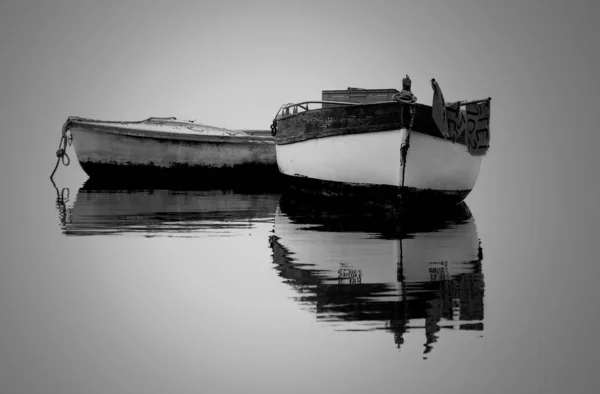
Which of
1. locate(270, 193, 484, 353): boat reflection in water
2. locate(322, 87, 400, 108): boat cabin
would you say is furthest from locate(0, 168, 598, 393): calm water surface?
locate(322, 87, 400, 108): boat cabin

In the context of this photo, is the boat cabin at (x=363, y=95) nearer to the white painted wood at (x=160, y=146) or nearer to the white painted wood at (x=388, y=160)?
the white painted wood at (x=388, y=160)

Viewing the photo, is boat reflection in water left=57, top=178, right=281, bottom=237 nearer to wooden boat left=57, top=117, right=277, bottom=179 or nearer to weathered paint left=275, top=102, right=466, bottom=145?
wooden boat left=57, top=117, right=277, bottom=179

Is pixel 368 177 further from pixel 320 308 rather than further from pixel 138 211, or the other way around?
pixel 320 308

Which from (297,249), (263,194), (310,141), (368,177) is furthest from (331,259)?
(263,194)

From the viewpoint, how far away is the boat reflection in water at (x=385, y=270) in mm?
4926

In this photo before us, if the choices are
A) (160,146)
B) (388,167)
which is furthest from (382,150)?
(160,146)

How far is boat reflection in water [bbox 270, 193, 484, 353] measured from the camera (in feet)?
16.2

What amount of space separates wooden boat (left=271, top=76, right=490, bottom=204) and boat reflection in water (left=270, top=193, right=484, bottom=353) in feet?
2.52

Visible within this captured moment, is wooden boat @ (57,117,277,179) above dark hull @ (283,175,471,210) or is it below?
above

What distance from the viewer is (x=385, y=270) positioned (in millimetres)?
6566

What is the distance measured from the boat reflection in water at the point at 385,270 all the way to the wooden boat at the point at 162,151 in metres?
9.66

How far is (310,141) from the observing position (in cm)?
1306

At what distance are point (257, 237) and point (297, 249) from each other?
1437 millimetres

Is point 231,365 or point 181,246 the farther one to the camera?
point 181,246
